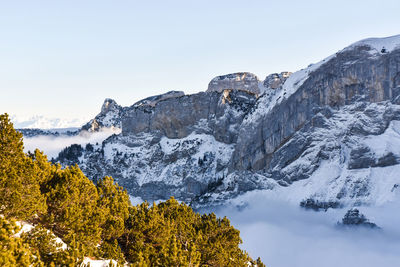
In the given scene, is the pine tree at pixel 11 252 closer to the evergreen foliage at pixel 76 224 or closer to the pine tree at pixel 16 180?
the evergreen foliage at pixel 76 224

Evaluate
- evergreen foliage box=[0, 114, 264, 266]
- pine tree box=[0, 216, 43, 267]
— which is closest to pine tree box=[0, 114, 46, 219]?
evergreen foliage box=[0, 114, 264, 266]

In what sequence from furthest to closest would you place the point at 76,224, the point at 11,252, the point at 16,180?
the point at 76,224, the point at 16,180, the point at 11,252

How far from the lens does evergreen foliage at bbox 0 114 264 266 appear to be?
30.0m

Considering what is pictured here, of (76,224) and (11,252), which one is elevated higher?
(11,252)

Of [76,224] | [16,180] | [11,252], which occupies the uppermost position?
[16,180]

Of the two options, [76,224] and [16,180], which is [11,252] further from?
[76,224]

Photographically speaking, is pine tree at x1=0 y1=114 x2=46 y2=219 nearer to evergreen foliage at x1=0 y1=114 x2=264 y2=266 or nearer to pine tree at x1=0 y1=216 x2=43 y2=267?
evergreen foliage at x1=0 y1=114 x2=264 y2=266

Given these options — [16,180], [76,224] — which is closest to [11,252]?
[16,180]

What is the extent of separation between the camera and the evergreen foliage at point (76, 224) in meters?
30.0

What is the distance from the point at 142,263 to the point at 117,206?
14.3 m

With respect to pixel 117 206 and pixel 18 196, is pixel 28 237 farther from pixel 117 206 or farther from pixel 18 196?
pixel 117 206

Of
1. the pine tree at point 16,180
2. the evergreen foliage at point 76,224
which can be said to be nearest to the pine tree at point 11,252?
the evergreen foliage at point 76,224

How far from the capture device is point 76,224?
1446 inches

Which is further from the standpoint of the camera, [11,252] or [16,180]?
[16,180]
